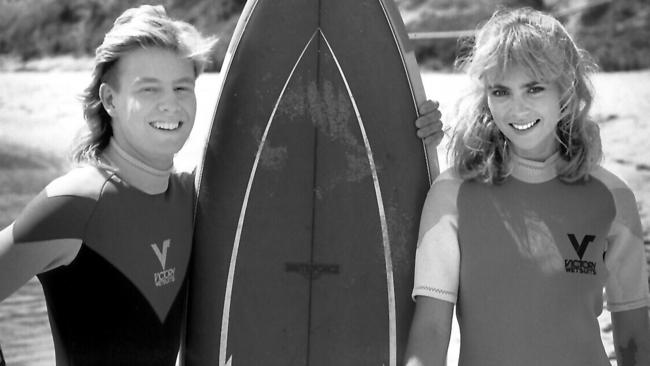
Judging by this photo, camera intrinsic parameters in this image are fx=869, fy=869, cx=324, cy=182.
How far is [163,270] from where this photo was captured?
2096mm

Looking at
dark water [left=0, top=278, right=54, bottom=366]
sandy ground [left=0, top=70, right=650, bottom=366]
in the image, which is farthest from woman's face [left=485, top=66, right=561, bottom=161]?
dark water [left=0, top=278, right=54, bottom=366]

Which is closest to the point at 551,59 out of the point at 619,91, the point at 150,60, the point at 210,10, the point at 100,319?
the point at 150,60

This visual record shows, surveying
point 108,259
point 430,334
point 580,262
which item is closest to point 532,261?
point 580,262

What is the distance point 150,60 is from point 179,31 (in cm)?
11

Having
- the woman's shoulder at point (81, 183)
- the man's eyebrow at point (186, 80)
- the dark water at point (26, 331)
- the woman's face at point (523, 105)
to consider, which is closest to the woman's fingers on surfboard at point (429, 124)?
the woman's face at point (523, 105)

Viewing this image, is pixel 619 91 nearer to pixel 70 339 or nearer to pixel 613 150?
pixel 613 150

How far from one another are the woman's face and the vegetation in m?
5.96

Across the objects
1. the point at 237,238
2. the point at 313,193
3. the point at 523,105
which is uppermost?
Result: the point at 523,105

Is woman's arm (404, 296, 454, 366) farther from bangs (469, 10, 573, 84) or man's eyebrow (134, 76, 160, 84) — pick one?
man's eyebrow (134, 76, 160, 84)

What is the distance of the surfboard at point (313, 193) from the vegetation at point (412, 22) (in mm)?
5662

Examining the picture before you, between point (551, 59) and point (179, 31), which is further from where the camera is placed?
point (179, 31)

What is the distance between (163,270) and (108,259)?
16 centimetres

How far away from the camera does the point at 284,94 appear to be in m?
2.41

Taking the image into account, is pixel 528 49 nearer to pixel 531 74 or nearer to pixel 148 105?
pixel 531 74
